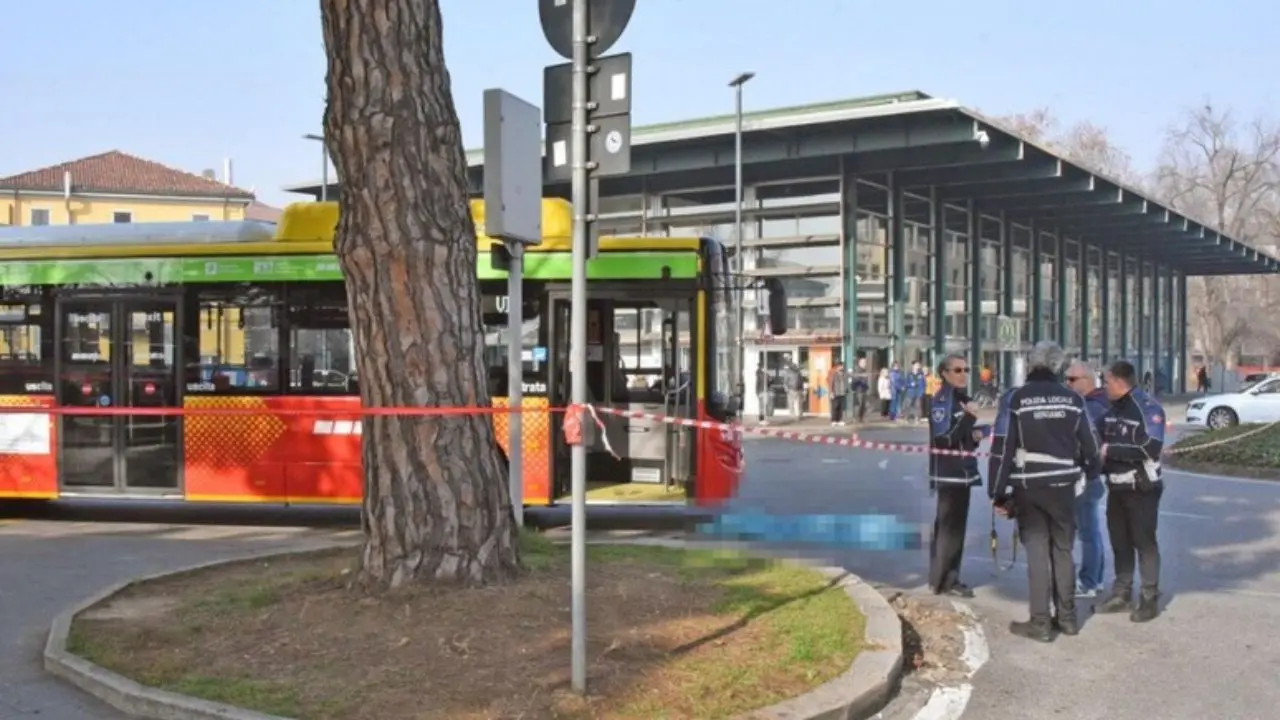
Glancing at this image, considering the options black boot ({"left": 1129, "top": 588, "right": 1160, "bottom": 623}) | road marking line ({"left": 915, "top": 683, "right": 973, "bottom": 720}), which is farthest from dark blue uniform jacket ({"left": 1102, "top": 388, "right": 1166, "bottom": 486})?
road marking line ({"left": 915, "top": 683, "right": 973, "bottom": 720})

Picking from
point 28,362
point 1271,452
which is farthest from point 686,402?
point 1271,452

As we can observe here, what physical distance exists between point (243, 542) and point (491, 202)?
582 centimetres

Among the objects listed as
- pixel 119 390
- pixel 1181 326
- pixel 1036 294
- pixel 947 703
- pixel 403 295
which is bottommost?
pixel 947 703

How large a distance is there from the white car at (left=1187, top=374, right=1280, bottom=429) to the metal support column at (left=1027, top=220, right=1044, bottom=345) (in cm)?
1737

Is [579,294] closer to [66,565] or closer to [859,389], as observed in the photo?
[66,565]

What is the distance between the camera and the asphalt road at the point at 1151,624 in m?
5.62

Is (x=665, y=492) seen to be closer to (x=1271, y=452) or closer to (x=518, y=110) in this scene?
(x=518, y=110)

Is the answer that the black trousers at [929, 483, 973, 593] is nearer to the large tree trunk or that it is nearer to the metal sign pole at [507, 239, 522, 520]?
the metal sign pole at [507, 239, 522, 520]

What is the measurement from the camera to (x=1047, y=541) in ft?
22.2

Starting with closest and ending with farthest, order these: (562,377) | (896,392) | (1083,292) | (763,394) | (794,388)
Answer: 1. (562,377)
2. (896,392)
3. (763,394)
4. (794,388)
5. (1083,292)

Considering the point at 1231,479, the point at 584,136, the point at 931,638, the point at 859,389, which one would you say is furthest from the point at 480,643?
the point at 859,389

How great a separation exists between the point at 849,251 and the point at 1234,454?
16754 millimetres

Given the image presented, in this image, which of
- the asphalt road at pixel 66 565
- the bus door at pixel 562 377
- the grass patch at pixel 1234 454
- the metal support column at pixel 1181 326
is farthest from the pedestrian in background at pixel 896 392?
the metal support column at pixel 1181 326

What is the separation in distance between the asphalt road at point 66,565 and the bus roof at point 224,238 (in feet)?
9.39
